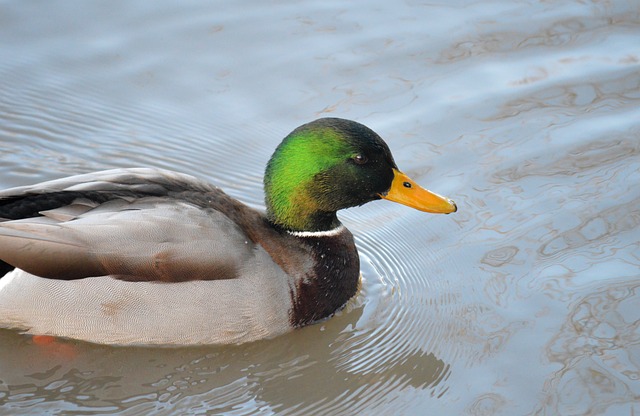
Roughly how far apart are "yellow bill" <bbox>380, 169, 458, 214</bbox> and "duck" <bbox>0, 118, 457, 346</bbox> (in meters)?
0.09

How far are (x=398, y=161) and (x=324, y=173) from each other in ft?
5.04

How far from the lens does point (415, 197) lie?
6406mm

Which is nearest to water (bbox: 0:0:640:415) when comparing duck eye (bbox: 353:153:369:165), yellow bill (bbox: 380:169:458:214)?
yellow bill (bbox: 380:169:458:214)

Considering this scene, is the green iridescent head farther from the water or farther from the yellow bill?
the water

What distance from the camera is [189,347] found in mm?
5906

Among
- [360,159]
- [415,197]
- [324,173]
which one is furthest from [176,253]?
[415,197]

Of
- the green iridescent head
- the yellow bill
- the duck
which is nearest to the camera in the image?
the duck

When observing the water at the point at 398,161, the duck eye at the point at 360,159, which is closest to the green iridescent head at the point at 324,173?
the duck eye at the point at 360,159

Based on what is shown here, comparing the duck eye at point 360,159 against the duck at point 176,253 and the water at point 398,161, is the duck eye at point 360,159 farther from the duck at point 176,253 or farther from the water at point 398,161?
the water at point 398,161

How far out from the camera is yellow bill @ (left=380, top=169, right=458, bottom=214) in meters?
6.39

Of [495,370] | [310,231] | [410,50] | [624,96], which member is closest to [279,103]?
[410,50]

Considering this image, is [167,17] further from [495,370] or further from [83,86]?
[495,370]

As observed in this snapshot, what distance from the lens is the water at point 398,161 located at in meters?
5.71

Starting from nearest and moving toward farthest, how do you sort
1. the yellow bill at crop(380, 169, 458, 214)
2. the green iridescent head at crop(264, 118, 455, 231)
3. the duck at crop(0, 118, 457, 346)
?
the duck at crop(0, 118, 457, 346) → the green iridescent head at crop(264, 118, 455, 231) → the yellow bill at crop(380, 169, 458, 214)
